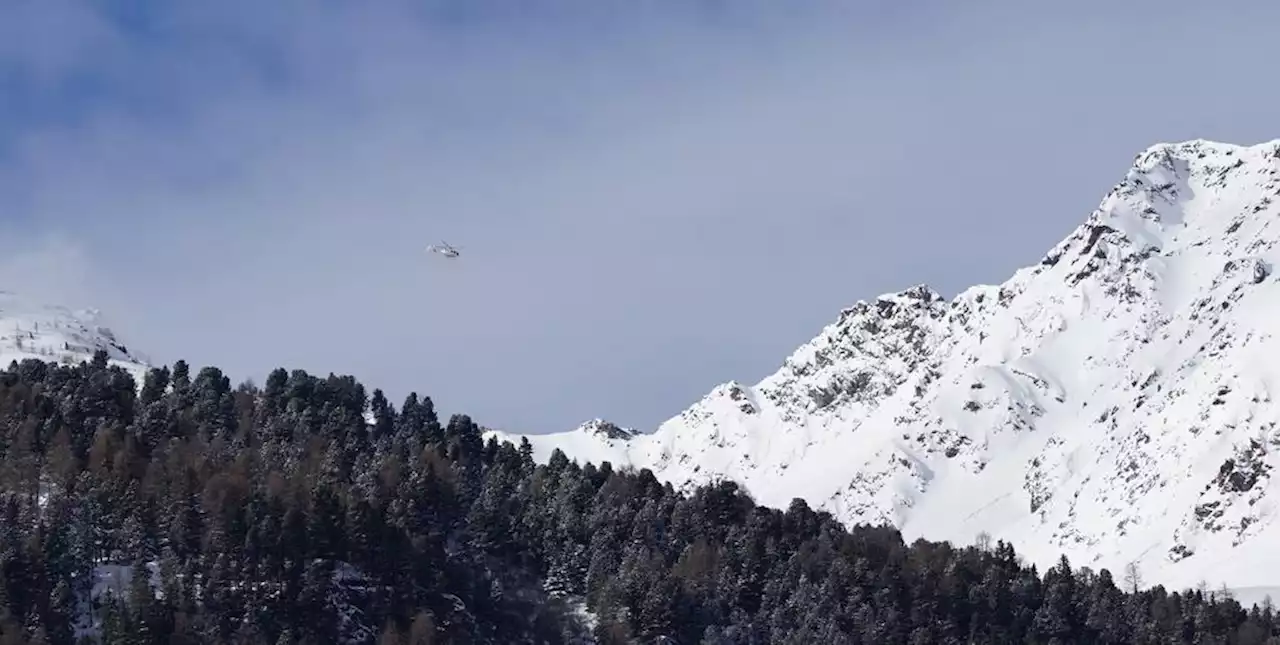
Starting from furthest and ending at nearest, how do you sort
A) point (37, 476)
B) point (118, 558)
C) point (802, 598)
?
point (802, 598), point (37, 476), point (118, 558)

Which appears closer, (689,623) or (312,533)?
(312,533)

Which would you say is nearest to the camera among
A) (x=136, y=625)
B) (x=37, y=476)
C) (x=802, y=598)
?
(x=136, y=625)

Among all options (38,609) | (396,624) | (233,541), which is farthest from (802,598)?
(38,609)

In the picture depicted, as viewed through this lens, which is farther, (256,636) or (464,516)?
(464,516)

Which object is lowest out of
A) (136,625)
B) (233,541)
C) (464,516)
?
(136,625)

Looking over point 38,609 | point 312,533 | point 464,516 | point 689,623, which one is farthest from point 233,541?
point 689,623

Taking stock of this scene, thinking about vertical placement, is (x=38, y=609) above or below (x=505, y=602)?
below

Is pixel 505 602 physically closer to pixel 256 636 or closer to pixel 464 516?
pixel 464 516

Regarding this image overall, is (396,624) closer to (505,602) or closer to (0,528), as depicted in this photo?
(505,602)

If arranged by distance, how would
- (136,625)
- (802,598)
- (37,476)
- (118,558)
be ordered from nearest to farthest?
1. (136,625)
2. (118,558)
3. (37,476)
4. (802,598)
